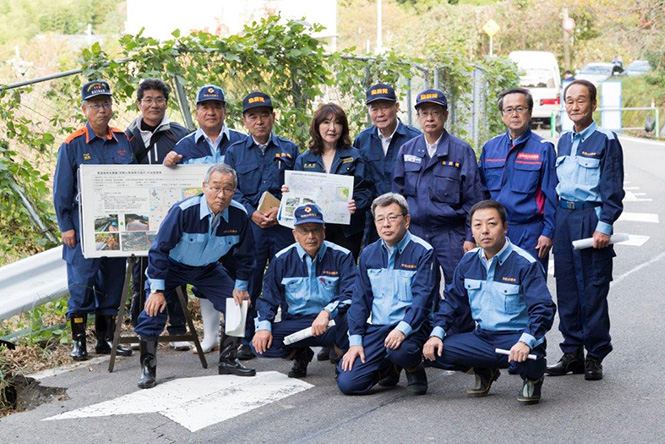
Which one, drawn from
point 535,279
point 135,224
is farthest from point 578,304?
point 135,224

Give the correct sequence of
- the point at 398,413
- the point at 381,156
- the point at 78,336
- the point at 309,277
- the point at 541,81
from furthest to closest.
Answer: the point at 541,81
the point at 381,156
the point at 78,336
the point at 309,277
the point at 398,413

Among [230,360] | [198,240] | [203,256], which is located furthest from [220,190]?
[230,360]

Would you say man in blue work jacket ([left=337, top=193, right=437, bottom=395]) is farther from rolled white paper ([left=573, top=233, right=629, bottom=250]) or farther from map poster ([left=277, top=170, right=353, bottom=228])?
rolled white paper ([left=573, top=233, right=629, bottom=250])

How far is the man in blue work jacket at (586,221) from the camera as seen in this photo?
21.1 ft

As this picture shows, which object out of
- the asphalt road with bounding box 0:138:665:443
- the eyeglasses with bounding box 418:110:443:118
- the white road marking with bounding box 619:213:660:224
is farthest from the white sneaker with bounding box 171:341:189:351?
the white road marking with bounding box 619:213:660:224

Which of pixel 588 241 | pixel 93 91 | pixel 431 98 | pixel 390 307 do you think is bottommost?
pixel 390 307

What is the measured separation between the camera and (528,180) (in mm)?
6730

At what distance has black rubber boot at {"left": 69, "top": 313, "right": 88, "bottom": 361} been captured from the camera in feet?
24.1

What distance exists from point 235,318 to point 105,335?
137 cm

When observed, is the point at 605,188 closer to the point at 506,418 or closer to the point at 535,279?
the point at 535,279

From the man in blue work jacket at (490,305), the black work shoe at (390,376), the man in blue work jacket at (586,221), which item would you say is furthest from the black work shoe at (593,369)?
the black work shoe at (390,376)

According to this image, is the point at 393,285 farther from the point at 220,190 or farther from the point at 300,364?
the point at 220,190

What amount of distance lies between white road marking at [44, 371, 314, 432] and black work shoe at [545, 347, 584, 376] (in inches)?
68.2

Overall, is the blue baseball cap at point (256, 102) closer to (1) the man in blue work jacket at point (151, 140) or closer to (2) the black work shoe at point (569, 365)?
(1) the man in blue work jacket at point (151, 140)
